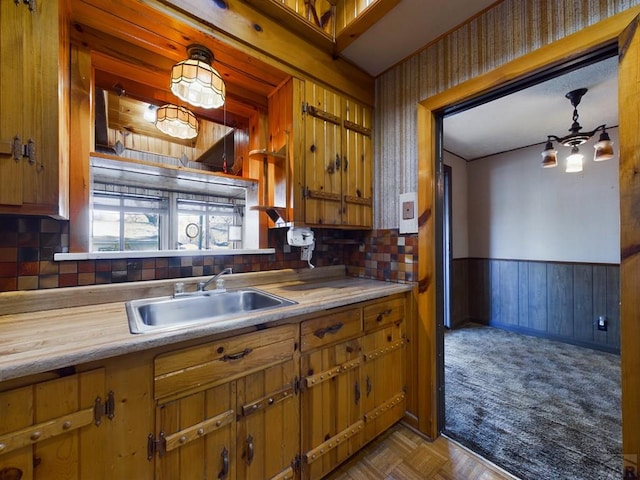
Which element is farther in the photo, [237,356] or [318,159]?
[318,159]

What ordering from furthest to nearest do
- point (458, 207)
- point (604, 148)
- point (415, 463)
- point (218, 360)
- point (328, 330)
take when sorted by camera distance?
point (458, 207) < point (604, 148) < point (415, 463) < point (328, 330) < point (218, 360)

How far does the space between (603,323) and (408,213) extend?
9.32ft

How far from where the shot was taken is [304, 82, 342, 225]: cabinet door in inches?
62.0

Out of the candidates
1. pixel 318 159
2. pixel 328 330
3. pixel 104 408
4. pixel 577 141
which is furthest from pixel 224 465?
pixel 577 141

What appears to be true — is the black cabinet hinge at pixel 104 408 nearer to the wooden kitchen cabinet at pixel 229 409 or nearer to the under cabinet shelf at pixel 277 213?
the wooden kitchen cabinet at pixel 229 409

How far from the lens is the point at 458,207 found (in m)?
3.68

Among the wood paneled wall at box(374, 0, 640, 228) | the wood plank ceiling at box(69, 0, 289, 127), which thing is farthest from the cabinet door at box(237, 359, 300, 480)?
the wood plank ceiling at box(69, 0, 289, 127)

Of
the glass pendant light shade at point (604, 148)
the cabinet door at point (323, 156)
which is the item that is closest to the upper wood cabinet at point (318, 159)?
the cabinet door at point (323, 156)

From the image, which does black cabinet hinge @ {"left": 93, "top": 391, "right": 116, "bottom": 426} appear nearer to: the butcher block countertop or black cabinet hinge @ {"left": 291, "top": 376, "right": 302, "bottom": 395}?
the butcher block countertop

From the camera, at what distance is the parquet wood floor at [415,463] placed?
1.31m

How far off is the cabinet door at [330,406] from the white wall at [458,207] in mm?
2770

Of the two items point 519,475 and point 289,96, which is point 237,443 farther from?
point 289,96

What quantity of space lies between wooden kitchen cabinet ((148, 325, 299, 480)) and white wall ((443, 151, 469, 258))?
317cm

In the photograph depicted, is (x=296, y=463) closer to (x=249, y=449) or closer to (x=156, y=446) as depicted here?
(x=249, y=449)
